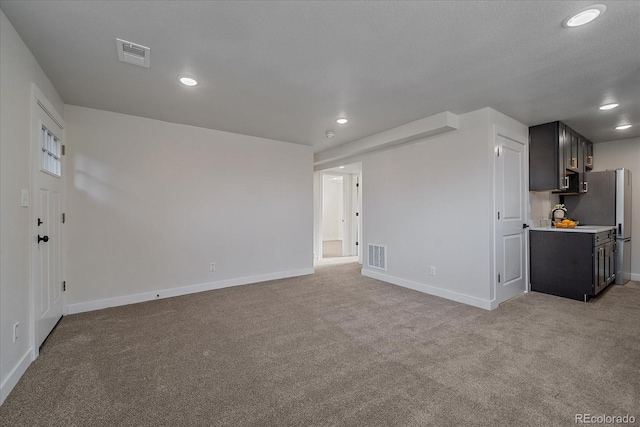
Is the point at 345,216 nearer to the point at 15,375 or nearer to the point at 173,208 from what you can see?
the point at 173,208

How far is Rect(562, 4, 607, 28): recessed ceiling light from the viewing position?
1.74 m

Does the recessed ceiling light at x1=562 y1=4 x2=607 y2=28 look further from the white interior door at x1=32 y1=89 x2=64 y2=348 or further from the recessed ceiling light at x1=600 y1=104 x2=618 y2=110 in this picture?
the white interior door at x1=32 y1=89 x2=64 y2=348

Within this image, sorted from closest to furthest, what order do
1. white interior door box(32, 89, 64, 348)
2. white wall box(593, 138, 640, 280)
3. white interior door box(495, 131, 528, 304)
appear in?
white interior door box(32, 89, 64, 348), white interior door box(495, 131, 528, 304), white wall box(593, 138, 640, 280)

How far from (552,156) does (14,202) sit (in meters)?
5.74

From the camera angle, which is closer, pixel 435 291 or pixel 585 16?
pixel 585 16

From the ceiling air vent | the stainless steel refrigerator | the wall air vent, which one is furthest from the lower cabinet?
the ceiling air vent

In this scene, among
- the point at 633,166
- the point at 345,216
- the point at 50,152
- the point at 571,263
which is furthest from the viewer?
the point at 345,216

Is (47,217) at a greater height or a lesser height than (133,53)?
lesser

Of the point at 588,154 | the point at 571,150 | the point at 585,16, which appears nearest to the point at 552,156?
the point at 571,150

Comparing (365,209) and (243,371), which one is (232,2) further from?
(365,209)

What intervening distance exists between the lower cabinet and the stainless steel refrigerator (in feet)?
1.52

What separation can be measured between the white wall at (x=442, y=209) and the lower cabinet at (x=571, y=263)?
1.22 metres

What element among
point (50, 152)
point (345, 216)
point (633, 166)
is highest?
point (633, 166)

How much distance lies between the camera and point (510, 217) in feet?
12.5
